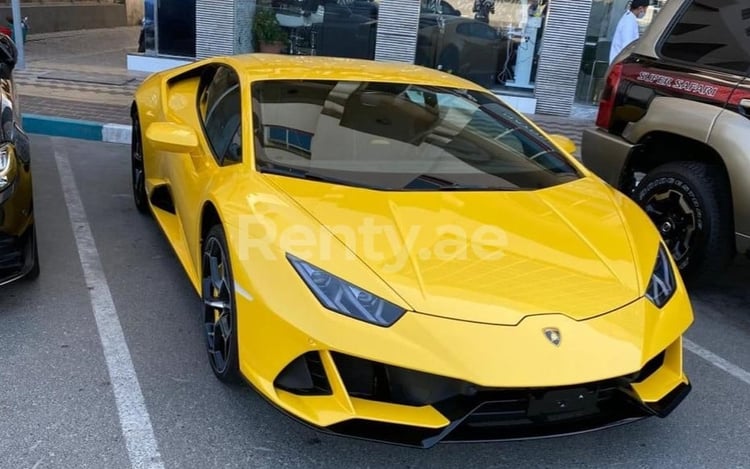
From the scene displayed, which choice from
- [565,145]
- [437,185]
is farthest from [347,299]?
[565,145]

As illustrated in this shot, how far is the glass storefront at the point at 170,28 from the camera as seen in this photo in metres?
11.3

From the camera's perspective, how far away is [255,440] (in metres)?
2.54

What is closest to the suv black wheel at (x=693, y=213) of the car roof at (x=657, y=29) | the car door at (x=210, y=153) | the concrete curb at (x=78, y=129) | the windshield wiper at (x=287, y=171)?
the car roof at (x=657, y=29)

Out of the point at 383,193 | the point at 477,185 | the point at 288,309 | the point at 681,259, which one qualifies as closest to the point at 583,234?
the point at 477,185

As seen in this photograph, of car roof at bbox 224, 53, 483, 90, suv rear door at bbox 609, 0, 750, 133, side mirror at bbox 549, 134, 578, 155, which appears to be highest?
suv rear door at bbox 609, 0, 750, 133

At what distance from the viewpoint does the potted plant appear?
11148mm

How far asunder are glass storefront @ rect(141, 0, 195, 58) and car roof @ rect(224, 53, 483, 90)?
808 centimetres

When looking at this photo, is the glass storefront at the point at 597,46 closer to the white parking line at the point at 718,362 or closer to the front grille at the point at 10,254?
the white parking line at the point at 718,362

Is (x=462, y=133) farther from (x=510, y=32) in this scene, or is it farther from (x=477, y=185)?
(x=510, y=32)

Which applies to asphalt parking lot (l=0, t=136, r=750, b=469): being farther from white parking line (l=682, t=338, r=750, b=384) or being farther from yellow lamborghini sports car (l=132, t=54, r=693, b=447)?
yellow lamborghini sports car (l=132, t=54, r=693, b=447)

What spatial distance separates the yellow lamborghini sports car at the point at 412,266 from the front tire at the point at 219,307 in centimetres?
1

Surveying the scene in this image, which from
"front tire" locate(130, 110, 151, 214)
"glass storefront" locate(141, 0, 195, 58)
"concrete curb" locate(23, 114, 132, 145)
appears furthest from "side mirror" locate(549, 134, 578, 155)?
"glass storefront" locate(141, 0, 195, 58)

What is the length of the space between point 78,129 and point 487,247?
6040 millimetres

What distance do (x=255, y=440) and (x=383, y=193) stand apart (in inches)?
44.3
